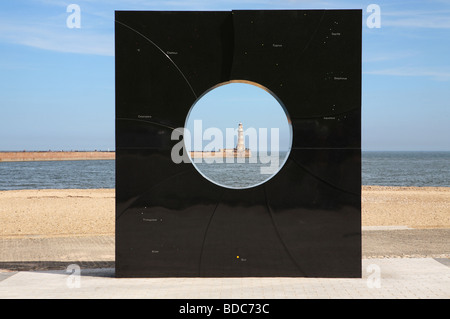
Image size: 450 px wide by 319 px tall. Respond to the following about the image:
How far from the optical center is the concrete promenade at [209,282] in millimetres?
6422

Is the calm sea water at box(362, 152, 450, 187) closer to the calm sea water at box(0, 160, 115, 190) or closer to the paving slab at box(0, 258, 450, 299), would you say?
the calm sea water at box(0, 160, 115, 190)

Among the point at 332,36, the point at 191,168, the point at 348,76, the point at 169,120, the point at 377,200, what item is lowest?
the point at 377,200

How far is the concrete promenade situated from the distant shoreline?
8956cm

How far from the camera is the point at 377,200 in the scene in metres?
23.9

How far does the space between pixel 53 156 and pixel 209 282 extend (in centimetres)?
10266

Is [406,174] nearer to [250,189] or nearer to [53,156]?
[250,189]

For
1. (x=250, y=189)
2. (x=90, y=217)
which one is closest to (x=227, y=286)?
(x=250, y=189)

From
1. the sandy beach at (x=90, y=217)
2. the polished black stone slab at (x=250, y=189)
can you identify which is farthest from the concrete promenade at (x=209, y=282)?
the sandy beach at (x=90, y=217)

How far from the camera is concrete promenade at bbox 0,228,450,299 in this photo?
6.42 m

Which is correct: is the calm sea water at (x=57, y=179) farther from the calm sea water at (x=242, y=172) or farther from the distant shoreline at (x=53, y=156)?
the distant shoreline at (x=53, y=156)

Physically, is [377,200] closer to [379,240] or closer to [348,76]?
[379,240]

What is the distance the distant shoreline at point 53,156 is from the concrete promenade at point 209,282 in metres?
89.6

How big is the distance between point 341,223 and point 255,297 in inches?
66.9
